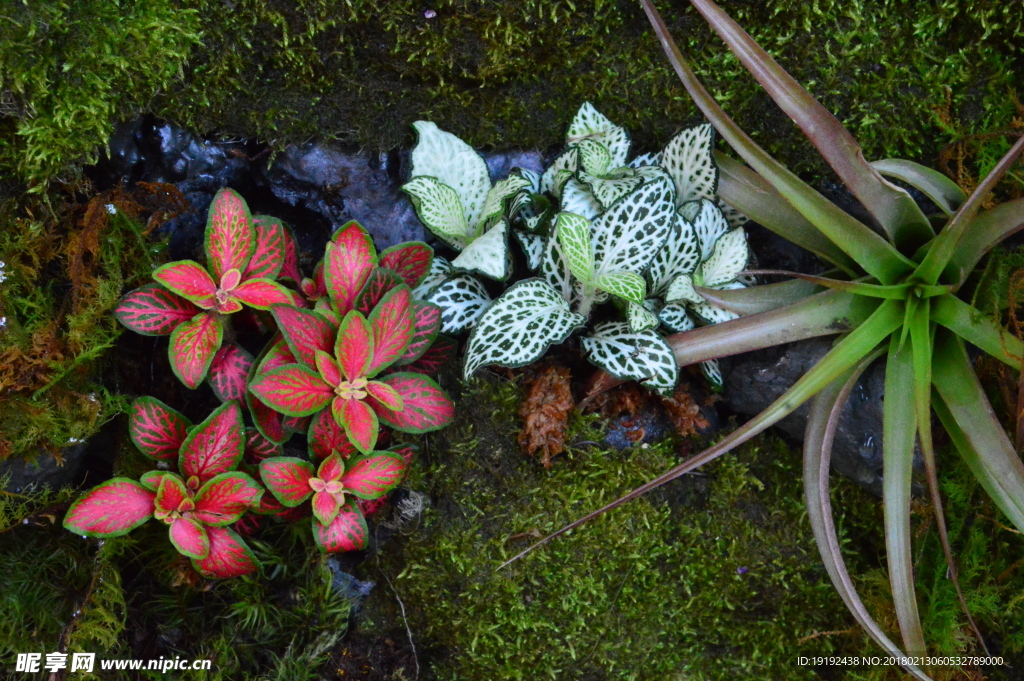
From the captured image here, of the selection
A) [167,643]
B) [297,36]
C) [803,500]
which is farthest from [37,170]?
[803,500]

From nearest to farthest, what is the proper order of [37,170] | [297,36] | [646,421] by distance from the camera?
1. [37,170]
2. [297,36]
3. [646,421]

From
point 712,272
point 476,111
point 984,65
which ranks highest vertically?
point 984,65

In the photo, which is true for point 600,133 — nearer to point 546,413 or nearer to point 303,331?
point 546,413

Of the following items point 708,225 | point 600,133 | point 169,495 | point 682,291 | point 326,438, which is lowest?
point 169,495

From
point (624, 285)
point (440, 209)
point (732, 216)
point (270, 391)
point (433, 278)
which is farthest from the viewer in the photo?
point (732, 216)

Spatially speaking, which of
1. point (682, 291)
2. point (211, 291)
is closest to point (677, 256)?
point (682, 291)

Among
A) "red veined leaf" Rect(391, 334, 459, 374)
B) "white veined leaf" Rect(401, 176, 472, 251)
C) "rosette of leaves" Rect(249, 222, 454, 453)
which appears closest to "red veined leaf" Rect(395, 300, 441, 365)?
"rosette of leaves" Rect(249, 222, 454, 453)

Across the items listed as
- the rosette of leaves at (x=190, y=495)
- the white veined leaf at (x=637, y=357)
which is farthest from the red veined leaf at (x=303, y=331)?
the white veined leaf at (x=637, y=357)

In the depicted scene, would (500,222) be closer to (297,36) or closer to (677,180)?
(677,180)
